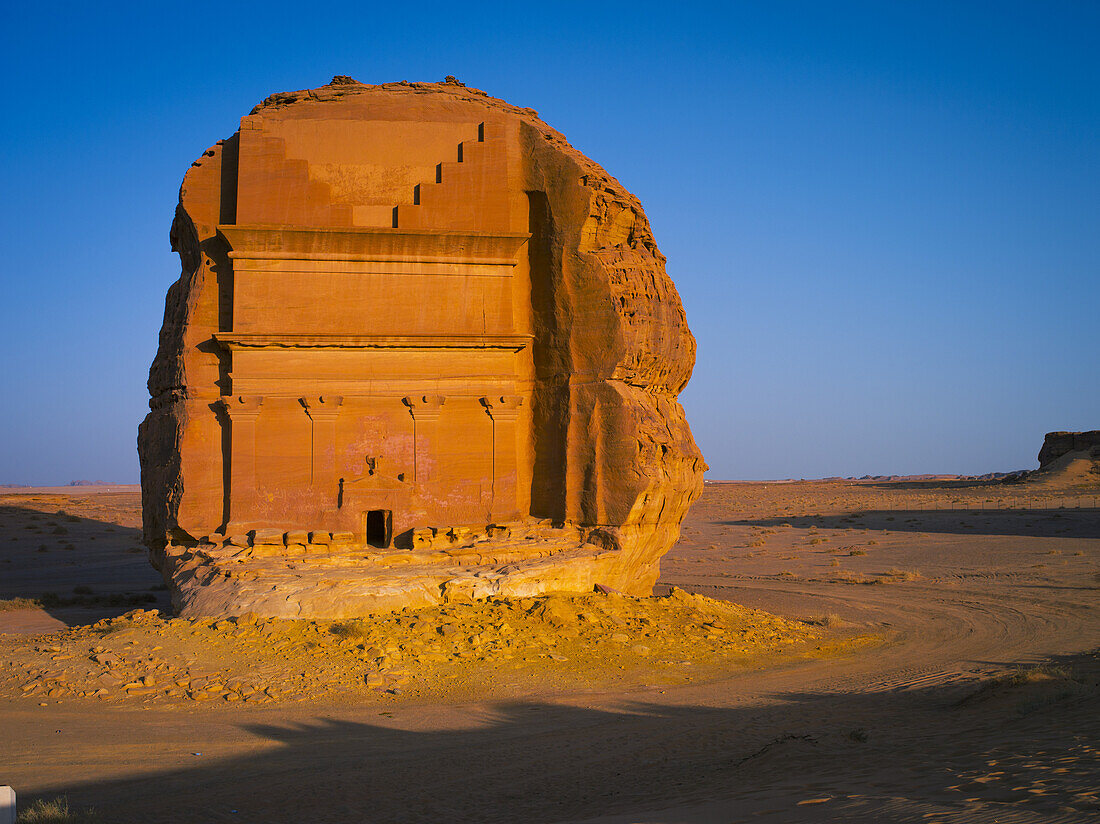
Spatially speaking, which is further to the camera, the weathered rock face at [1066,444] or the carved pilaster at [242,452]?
the weathered rock face at [1066,444]

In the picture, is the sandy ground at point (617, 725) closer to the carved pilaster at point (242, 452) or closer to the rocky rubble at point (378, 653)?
the rocky rubble at point (378, 653)

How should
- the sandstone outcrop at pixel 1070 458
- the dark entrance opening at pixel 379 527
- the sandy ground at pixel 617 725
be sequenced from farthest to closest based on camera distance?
1. the sandstone outcrop at pixel 1070 458
2. the dark entrance opening at pixel 379 527
3. the sandy ground at pixel 617 725

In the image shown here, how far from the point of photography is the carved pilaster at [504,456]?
51.3ft

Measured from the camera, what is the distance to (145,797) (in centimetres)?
703

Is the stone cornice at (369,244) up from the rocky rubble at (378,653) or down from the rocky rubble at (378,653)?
up

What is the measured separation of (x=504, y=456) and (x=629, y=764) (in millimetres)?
8292

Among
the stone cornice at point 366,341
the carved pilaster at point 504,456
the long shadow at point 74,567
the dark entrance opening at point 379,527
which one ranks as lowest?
the long shadow at point 74,567

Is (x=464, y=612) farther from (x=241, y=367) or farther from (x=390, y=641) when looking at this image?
(x=241, y=367)

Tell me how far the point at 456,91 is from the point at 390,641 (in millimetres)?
11269

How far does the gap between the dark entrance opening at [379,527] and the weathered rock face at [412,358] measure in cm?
7

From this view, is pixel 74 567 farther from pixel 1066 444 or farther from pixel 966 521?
pixel 1066 444

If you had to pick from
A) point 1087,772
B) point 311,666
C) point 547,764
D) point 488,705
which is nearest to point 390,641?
point 311,666

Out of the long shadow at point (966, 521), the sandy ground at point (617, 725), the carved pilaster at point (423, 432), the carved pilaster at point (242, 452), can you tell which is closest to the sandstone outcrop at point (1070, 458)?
the long shadow at point (966, 521)

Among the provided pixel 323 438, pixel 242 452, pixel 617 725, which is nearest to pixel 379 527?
pixel 323 438
